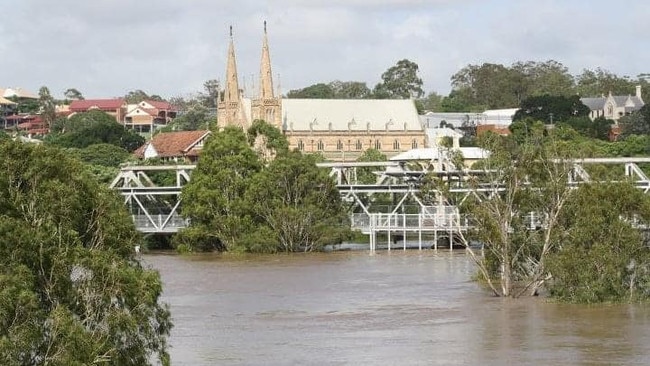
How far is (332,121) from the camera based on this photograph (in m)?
131

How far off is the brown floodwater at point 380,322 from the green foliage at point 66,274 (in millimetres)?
7835

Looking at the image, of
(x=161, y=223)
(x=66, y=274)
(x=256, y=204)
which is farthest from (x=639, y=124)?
(x=66, y=274)

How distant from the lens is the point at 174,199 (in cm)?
8288

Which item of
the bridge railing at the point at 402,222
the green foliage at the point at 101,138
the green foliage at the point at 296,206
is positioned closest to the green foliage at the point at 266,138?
the bridge railing at the point at 402,222

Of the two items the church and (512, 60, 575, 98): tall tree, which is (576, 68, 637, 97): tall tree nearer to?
(512, 60, 575, 98): tall tree

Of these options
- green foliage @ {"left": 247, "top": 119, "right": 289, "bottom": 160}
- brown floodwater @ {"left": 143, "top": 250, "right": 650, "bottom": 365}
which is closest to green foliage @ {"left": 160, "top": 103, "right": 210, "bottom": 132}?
green foliage @ {"left": 247, "top": 119, "right": 289, "bottom": 160}

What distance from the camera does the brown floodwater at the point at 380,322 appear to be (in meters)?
34.8

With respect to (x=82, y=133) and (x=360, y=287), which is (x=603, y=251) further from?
(x=82, y=133)

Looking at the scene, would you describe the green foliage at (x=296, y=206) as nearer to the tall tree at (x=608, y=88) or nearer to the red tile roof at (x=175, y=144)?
the red tile roof at (x=175, y=144)

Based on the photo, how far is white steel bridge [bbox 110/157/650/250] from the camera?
69375 millimetres

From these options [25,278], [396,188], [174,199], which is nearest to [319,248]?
[396,188]

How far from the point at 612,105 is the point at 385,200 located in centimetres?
8474

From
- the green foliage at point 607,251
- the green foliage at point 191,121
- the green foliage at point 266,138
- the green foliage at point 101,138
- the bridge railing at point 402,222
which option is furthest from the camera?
the green foliage at point 191,121

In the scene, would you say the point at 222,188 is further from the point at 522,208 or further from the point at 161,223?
the point at 522,208
